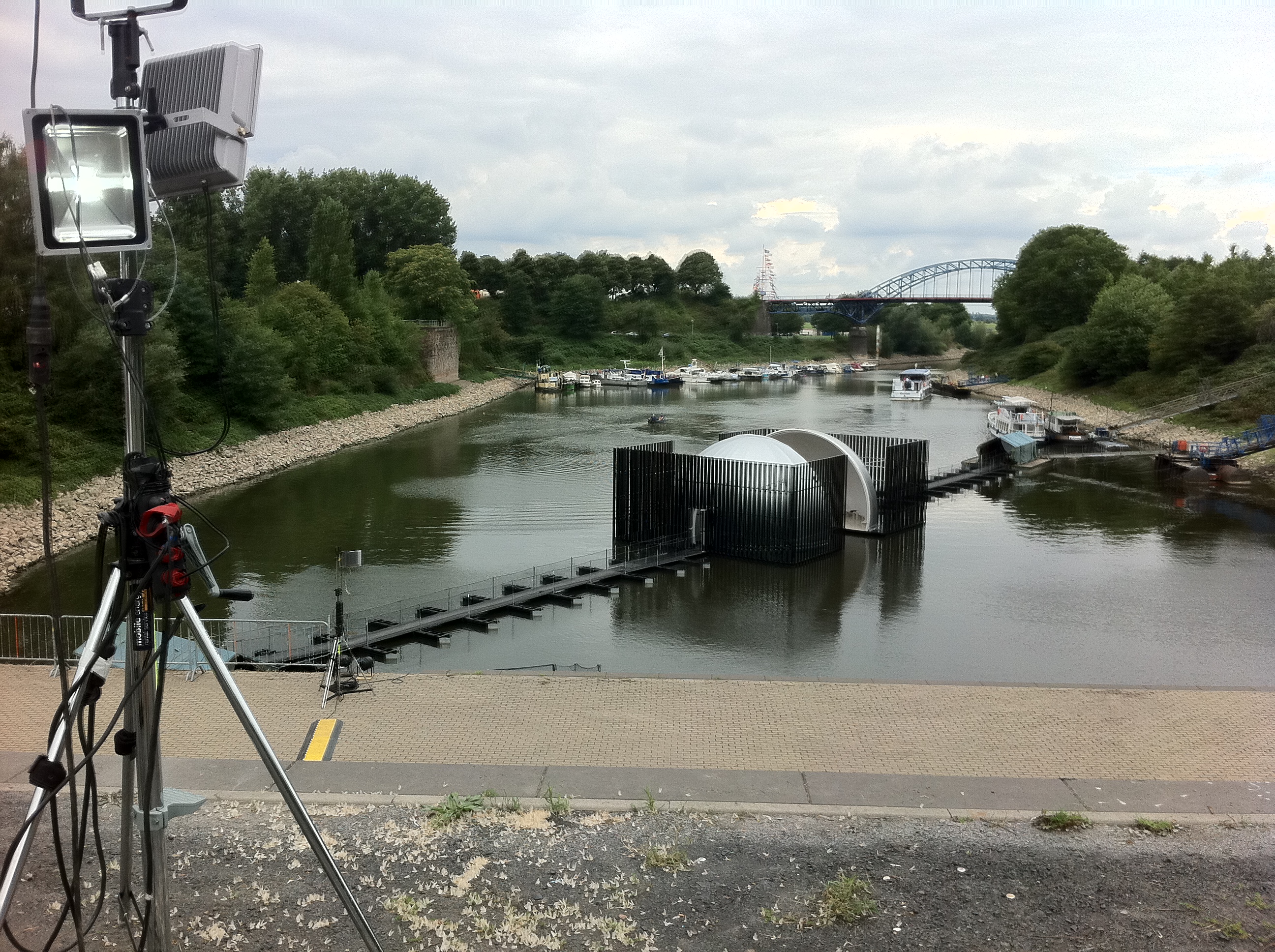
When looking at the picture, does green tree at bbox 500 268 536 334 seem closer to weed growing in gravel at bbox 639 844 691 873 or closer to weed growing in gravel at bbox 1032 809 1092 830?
weed growing in gravel at bbox 1032 809 1092 830

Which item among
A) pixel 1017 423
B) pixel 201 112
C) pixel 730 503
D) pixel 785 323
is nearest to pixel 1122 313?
pixel 1017 423

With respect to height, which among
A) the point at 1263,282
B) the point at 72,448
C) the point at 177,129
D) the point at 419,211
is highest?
the point at 419,211

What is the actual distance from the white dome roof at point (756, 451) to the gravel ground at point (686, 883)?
545 inches

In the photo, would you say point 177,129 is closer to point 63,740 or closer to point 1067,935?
point 63,740

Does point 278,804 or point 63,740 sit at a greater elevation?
point 63,740

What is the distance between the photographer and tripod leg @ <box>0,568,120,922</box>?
456cm

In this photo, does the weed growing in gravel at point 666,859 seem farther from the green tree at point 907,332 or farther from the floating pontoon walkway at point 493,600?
the green tree at point 907,332

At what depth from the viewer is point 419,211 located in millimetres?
83312

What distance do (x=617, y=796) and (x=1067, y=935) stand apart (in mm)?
3486

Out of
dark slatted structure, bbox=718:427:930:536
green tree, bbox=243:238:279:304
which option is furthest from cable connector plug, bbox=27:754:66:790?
green tree, bbox=243:238:279:304

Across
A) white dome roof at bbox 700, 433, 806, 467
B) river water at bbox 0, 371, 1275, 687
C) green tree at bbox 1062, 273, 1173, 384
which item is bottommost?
river water at bbox 0, 371, 1275, 687

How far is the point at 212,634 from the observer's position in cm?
1580

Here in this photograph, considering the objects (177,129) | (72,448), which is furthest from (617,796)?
(72,448)

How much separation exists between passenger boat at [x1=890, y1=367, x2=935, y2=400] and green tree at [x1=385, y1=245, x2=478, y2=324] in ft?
106
